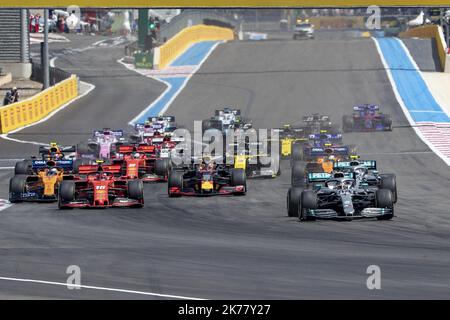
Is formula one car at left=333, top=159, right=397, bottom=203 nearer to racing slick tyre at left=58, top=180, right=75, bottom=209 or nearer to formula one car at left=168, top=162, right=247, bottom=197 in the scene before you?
formula one car at left=168, top=162, right=247, bottom=197

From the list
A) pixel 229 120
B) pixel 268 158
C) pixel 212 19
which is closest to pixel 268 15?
pixel 212 19

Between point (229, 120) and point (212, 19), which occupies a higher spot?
point (212, 19)

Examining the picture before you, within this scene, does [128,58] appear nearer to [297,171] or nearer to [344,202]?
[297,171]

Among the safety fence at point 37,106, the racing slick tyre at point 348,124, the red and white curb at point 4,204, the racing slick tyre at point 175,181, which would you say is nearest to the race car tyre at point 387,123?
the racing slick tyre at point 348,124

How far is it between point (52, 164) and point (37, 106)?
24056 millimetres

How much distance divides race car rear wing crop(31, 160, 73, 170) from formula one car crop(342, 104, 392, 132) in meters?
17.9

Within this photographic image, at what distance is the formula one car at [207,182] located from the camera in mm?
30938

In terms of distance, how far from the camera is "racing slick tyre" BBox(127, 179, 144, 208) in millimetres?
28719

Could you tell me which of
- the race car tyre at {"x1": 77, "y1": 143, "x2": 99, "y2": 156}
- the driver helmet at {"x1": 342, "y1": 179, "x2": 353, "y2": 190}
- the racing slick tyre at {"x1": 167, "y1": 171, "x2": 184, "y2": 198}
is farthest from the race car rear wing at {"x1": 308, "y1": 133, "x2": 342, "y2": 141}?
the driver helmet at {"x1": 342, "y1": 179, "x2": 353, "y2": 190}

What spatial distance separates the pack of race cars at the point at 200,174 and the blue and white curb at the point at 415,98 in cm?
635

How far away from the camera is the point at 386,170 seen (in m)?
37.4

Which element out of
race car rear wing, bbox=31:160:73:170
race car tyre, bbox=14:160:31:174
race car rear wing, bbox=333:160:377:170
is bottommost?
race car tyre, bbox=14:160:31:174

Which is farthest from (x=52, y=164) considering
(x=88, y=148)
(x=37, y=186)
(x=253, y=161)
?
(x=88, y=148)

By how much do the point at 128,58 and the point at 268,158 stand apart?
50.5 metres
